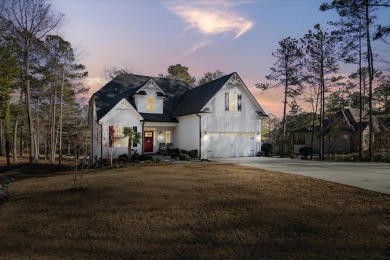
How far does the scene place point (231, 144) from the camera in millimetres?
25188

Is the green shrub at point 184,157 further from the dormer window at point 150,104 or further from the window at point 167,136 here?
the dormer window at point 150,104

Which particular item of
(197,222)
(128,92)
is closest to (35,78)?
(128,92)

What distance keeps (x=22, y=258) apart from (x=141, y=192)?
15.3ft

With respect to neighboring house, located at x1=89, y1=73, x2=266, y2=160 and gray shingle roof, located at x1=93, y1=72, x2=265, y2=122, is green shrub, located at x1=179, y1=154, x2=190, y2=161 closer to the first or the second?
neighboring house, located at x1=89, y1=73, x2=266, y2=160

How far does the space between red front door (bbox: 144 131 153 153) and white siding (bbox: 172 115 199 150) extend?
7.62 feet

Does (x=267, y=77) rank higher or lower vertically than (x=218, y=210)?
higher

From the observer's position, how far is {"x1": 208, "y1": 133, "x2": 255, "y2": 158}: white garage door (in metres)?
24.3

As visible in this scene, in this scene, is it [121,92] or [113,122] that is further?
[121,92]

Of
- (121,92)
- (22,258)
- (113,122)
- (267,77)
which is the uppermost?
(267,77)

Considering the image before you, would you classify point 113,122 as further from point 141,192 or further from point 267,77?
point 267,77

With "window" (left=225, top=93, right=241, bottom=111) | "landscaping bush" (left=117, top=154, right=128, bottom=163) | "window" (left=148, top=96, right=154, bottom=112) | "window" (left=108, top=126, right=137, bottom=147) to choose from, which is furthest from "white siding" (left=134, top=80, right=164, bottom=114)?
"window" (left=225, top=93, right=241, bottom=111)

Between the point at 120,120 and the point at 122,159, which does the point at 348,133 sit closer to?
the point at 120,120

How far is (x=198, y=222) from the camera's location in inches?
288

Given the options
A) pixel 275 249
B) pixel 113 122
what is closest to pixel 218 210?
pixel 275 249
